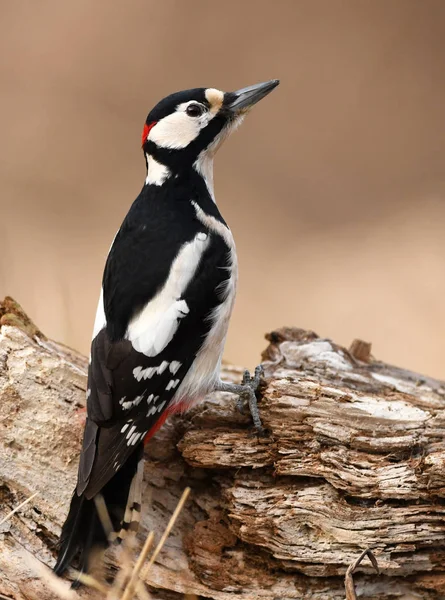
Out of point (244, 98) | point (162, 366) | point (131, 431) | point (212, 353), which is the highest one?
point (244, 98)

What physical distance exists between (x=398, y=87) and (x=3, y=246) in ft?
20.5

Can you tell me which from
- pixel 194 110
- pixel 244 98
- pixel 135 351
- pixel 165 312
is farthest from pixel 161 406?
pixel 244 98

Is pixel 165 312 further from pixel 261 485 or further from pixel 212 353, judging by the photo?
pixel 261 485

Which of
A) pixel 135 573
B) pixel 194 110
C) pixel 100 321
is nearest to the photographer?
pixel 135 573

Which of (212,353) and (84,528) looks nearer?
(84,528)

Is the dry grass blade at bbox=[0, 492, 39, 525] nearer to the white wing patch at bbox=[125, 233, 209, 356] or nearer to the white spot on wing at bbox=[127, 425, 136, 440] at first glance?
the white spot on wing at bbox=[127, 425, 136, 440]

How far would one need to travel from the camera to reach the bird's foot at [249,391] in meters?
3.53

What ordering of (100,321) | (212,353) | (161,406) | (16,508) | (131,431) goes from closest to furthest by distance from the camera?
(16,508), (131,431), (161,406), (100,321), (212,353)

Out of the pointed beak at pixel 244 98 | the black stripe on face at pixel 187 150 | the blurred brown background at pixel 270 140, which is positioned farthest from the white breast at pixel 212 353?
the blurred brown background at pixel 270 140

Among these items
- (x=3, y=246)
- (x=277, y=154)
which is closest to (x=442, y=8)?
(x=277, y=154)

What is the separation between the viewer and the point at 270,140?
9203mm

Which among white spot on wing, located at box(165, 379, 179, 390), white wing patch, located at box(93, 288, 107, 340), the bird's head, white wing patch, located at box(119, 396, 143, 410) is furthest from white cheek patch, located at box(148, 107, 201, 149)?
white wing patch, located at box(119, 396, 143, 410)

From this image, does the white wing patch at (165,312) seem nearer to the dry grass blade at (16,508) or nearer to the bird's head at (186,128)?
the bird's head at (186,128)

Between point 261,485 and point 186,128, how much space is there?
1.54 m
